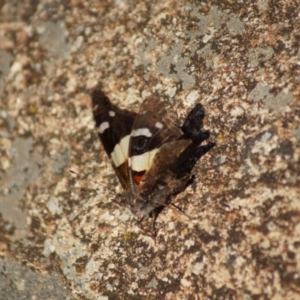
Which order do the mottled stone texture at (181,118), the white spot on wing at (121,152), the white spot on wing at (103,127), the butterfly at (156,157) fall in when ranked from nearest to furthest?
the mottled stone texture at (181,118)
the butterfly at (156,157)
the white spot on wing at (121,152)
the white spot on wing at (103,127)

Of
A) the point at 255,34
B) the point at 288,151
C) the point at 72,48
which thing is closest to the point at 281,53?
the point at 255,34

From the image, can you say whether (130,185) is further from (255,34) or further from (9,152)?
(255,34)

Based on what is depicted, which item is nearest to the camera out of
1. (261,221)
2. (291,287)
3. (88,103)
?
(291,287)

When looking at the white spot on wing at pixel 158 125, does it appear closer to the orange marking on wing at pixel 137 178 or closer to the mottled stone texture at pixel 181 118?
the mottled stone texture at pixel 181 118

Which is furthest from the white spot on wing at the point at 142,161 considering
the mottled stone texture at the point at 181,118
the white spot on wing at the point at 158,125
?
the mottled stone texture at the point at 181,118

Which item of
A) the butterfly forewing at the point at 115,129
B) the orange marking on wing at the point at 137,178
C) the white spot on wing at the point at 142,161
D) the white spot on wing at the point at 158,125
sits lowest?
the orange marking on wing at the point at 137,178

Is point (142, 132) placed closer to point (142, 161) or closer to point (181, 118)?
point (142, 161)

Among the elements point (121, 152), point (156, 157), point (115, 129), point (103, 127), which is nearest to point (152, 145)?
point (156, 157)
